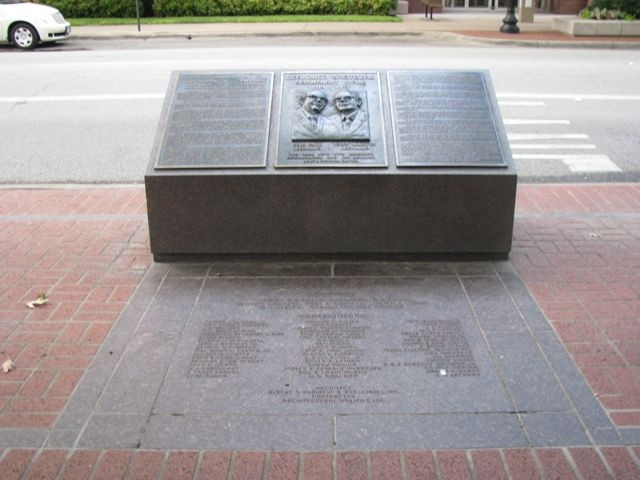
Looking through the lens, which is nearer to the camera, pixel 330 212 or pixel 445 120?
pixel 330 212

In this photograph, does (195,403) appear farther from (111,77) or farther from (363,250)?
(111,77)

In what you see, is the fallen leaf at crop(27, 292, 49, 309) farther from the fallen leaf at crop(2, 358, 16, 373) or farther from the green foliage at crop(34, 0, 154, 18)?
the green foliage at crop(34, 0, 154, 18)

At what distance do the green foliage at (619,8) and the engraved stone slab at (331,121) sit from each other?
57.1 ft

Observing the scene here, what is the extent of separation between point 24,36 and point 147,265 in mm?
15848

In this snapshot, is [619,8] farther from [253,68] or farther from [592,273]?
[592,273]

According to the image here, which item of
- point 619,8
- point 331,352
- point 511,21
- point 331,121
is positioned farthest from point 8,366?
point 619,8

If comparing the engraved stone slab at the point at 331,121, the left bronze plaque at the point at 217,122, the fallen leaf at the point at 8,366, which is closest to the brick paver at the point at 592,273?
the engraved stone slab at the point at 331,121

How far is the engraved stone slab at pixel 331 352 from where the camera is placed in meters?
4.09

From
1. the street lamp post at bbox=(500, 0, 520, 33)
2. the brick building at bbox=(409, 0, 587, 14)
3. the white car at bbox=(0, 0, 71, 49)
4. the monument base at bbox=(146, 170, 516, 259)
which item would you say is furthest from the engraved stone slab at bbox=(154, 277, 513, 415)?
the brick building at bbox=(409, 0, 587, 14)

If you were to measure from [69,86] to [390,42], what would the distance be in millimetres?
9573

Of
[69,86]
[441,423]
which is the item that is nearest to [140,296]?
[441,423]

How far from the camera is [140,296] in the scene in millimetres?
5352

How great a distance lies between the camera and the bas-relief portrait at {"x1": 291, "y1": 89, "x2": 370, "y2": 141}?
19.2 ft

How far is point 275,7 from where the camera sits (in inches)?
1038
